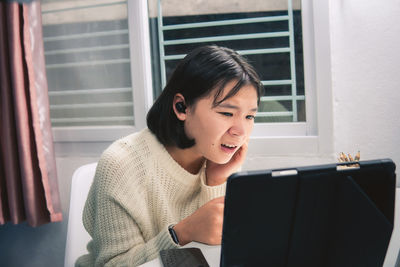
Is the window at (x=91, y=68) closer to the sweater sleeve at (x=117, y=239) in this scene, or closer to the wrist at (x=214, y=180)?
the wrist at (x=214, y=180)

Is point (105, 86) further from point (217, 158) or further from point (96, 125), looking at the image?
point (217, 158)

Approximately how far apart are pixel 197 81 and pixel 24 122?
1057 mm

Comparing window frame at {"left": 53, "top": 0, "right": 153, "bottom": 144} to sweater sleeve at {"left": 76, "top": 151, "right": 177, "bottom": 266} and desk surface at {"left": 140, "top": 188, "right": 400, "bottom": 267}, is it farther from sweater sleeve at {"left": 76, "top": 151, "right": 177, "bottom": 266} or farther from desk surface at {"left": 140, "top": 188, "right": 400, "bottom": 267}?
desk surface at {"left": 140, "top": 188, "right": 400, "bottom": 267}

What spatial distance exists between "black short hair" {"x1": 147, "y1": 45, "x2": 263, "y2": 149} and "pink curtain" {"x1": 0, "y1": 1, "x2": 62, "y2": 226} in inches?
33.3

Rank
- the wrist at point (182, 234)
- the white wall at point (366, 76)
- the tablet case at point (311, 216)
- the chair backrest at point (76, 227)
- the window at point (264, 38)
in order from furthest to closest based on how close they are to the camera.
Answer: the window at point (264, 38), the white wall at point (366, 76), the chair backrest at point (76, 227), the wrist at point (182, 234), the tablet case at point (311, 216)

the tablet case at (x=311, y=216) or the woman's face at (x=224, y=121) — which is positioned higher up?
the woman's face at (x=224, y=121)

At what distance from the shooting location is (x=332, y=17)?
56.1 inches

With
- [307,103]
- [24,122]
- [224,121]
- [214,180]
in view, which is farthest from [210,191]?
[24,122]

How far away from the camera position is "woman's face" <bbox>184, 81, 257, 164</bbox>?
904 mm

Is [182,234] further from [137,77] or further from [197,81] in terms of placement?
[137,77]

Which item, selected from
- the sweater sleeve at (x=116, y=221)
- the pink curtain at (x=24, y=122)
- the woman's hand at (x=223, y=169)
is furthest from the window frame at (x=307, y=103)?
the sweater sleeve at (x=116, y=221)

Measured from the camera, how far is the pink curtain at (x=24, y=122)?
5.22ft

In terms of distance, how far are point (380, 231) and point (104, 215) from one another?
640mm

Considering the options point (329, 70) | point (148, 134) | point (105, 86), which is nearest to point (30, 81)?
point (105, 86)
